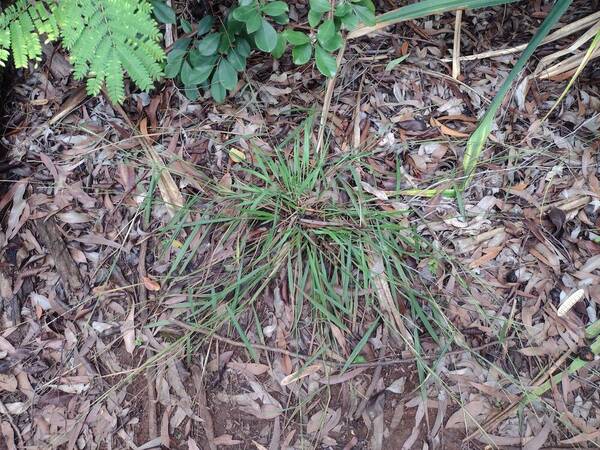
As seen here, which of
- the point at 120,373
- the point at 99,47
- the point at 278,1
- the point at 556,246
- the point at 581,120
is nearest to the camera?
the point at 99,47

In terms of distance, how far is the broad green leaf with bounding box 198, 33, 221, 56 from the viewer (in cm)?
168

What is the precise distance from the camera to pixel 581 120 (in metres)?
1.90

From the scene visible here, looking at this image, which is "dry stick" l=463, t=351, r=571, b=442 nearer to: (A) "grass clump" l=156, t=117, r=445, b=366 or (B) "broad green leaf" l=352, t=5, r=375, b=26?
(A) "grass clump" l=156, t=117, r=445, b=366

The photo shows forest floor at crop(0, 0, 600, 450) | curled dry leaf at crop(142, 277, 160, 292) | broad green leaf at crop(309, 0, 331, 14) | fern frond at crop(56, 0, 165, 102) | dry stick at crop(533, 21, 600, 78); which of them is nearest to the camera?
fern frond at crop(56, 0, 165, 102)

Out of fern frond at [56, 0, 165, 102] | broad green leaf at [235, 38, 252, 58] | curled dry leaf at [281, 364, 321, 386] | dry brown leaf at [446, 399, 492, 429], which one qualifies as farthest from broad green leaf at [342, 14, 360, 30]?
dry brown leaf at [446, 399, 492, 429]

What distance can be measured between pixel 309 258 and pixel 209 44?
794mm

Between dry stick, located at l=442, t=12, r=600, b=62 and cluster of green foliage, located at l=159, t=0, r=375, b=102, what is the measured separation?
56cm

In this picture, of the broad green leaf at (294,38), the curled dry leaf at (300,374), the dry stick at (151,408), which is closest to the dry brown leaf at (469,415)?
the curled dry leaf at (300,374)

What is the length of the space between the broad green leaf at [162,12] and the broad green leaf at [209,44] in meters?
0.12

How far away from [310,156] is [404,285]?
588 mm

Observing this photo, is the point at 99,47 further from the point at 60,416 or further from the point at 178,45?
the point at 60,416

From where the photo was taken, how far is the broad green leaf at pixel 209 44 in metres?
1.68

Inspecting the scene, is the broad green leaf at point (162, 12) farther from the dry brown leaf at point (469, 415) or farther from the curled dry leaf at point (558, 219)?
the dry brown leaf at point (469, 415)

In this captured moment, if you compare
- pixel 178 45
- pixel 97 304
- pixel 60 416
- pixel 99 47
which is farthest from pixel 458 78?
pixel 60 416
